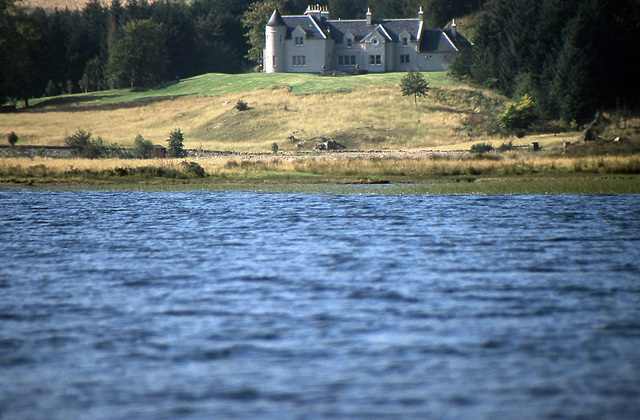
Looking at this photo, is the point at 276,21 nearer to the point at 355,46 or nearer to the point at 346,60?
the point at 346,60

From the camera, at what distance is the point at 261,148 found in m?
79.4

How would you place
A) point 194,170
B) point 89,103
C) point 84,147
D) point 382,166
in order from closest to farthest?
point 382,166
point 194,170
point 84,147
point 89,103

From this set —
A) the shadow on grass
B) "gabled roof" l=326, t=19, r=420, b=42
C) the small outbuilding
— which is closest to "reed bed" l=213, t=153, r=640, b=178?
the small outbuilding

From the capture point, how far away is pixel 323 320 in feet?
44.2

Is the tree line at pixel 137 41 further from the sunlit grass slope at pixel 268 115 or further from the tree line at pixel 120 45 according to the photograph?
the sunlit grass slope at pixel 268 115

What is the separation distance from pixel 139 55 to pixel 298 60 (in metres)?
28.0

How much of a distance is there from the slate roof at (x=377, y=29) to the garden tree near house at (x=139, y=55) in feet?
74.3

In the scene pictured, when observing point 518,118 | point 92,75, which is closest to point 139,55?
point 92,75

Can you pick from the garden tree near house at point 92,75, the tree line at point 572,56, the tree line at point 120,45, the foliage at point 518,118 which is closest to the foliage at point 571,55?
the tree line at point 572,56

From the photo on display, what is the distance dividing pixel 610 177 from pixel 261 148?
148 ft

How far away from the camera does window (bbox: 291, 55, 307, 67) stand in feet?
407

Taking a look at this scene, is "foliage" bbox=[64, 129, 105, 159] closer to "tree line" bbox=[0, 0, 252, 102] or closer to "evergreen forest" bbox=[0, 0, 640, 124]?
"evergreen forest" bbox=[0, 0, 640, 124]

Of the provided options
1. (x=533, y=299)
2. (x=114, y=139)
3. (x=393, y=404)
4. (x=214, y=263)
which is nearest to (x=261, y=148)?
(x=114, y=139)

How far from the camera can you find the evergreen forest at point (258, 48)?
83375 millimetres
